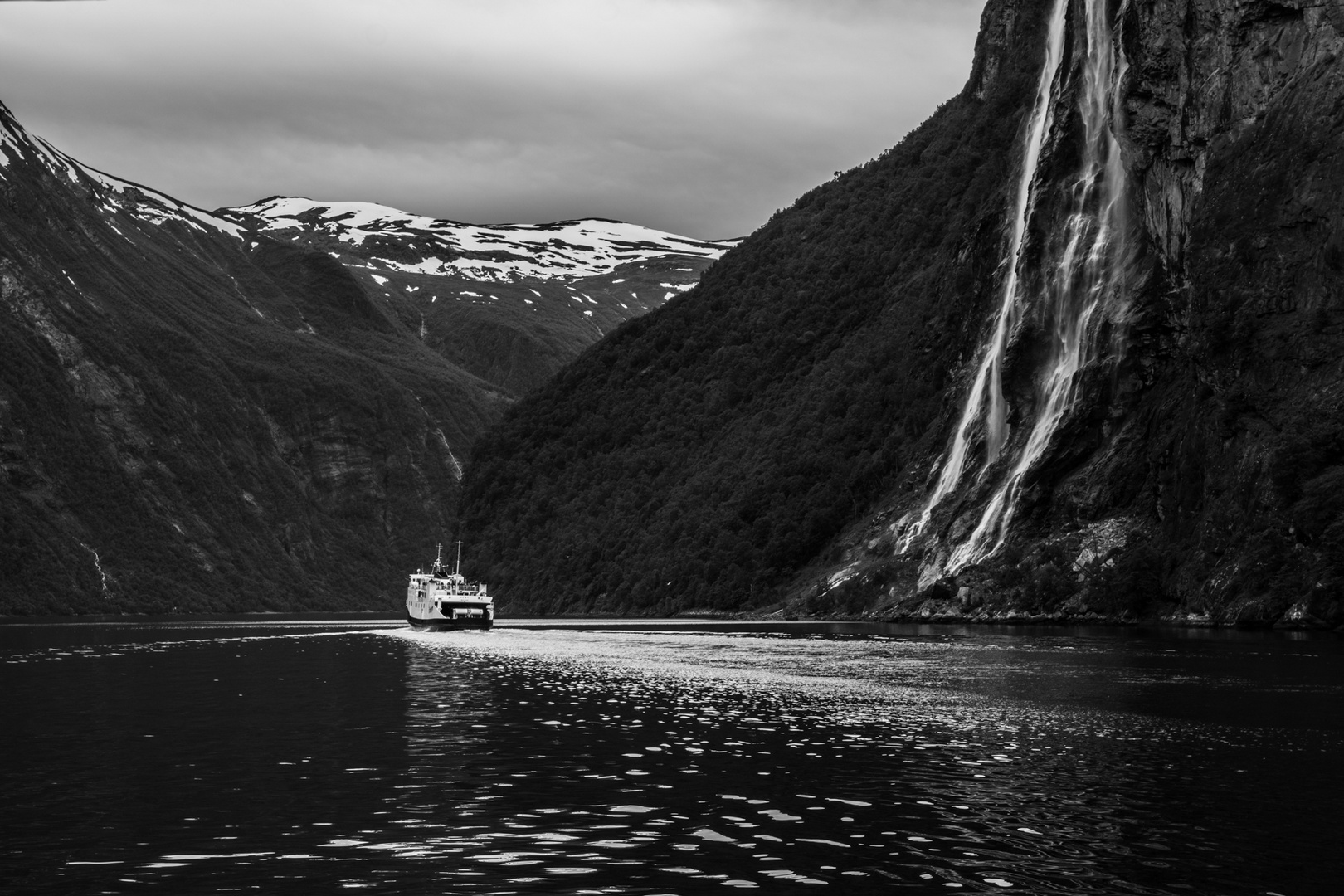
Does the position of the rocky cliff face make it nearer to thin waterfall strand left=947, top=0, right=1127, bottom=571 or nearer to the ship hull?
thin waterfall strand left=947, top=0, right=1127, bottom=571

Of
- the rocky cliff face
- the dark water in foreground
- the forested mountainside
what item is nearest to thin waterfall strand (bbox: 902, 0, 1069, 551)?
the forested mountainside

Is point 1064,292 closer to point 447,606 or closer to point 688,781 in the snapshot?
point 447,606

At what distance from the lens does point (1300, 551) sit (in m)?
89.0

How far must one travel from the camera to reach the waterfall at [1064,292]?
121 meters

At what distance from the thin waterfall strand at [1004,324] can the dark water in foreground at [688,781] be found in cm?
7003

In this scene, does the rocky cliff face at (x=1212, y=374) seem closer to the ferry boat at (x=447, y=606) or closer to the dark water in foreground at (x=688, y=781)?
the dark water in foreground at (x=688, y=781)

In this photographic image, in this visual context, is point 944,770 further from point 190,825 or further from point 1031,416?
point 1031,416

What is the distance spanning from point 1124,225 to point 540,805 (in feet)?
351

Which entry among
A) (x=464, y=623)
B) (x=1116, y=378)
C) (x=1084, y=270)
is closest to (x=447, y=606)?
(x=464, y=623)

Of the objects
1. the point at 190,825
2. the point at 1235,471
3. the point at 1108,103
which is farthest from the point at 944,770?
the point at 1108,103

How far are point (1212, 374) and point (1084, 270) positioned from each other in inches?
989

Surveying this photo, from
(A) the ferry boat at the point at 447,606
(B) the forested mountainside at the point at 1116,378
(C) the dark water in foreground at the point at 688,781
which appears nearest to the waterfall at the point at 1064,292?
(B) the forested mountainside at the point at 1116,378

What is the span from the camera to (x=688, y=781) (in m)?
31.0

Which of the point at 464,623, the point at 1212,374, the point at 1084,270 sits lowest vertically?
the point at 464,623
